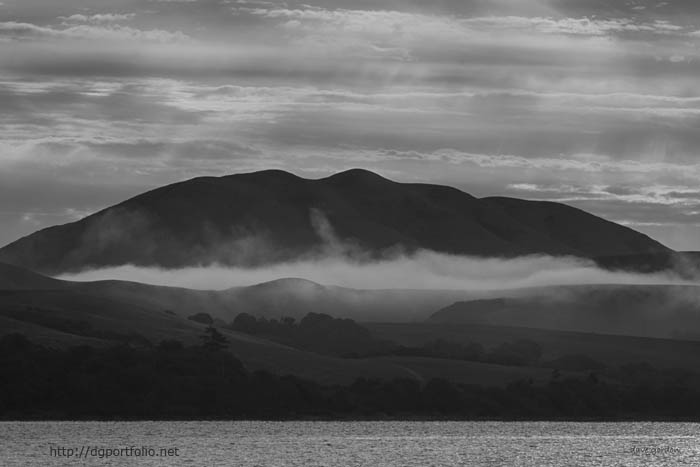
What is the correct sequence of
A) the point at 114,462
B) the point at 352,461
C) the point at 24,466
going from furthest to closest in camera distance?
the point at 352,461
the point at 114,462
the point at 24,466

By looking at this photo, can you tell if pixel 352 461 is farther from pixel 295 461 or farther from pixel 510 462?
pixel 510 462

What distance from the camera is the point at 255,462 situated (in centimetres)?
17700

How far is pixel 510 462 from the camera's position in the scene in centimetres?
18600

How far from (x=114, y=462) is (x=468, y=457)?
51.4 m

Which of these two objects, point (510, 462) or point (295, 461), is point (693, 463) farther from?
point (295, 461)

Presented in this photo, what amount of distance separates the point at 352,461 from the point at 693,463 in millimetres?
47625

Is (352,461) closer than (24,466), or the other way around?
(24,466)

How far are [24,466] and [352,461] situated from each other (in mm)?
45002

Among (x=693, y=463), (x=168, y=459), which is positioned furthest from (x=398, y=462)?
(x=693, y=463)

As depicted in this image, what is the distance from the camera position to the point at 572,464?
183 metres

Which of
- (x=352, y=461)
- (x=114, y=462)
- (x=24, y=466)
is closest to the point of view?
(x=24, y=466)

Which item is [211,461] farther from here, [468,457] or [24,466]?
[468,457]

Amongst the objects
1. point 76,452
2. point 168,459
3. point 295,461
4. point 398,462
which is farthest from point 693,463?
point 76,452

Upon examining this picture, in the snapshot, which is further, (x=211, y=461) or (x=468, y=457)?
(x=468, y=457)
